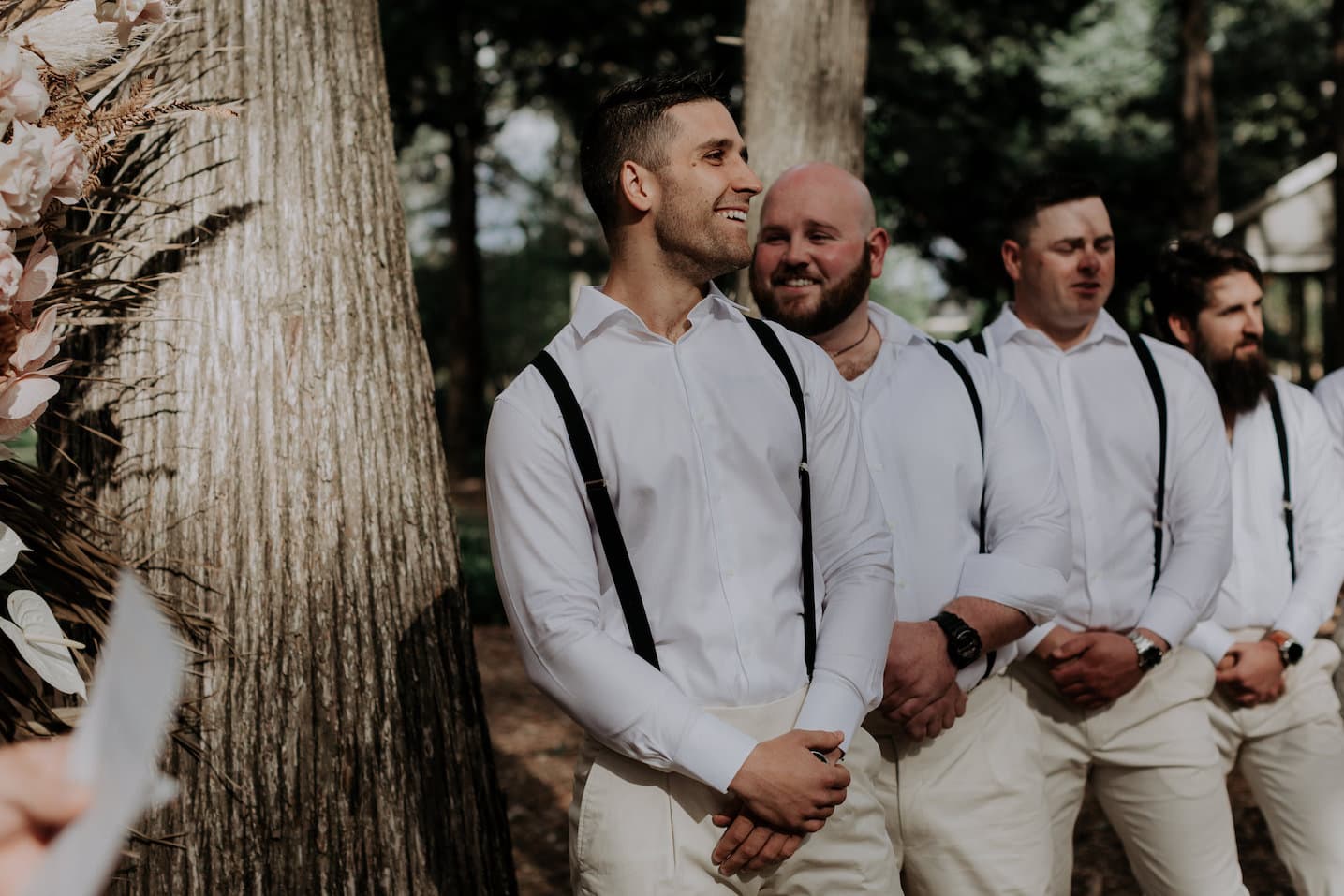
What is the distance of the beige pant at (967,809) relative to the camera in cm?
322

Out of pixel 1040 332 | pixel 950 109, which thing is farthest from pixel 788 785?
pixel 950 109

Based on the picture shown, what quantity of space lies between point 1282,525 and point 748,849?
2.61 meters

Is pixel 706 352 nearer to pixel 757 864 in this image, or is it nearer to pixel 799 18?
pixel 757 864

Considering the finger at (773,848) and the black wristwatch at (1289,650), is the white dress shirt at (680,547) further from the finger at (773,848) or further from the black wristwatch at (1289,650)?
the black wristwatch at (1289,650)

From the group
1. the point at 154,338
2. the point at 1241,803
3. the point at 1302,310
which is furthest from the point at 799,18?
the point at 1302,310

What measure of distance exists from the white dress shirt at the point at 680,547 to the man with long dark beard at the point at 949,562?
535mm

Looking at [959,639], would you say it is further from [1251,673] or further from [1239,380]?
[1239,380]

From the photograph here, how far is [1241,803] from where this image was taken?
21.9 ft

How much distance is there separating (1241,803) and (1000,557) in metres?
4.40

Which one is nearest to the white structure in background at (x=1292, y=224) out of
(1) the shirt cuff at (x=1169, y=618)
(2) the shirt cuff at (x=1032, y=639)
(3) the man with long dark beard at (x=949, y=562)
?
(1) the shirt cuff at (x=1169, y=618)

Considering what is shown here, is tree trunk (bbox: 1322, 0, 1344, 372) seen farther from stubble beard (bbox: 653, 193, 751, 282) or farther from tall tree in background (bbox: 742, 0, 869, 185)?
stubble beard (bbox: 653, 193, 751, 282)

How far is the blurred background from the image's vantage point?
11.4 meters

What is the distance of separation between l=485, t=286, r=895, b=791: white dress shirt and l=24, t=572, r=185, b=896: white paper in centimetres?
162

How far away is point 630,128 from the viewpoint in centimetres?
271
